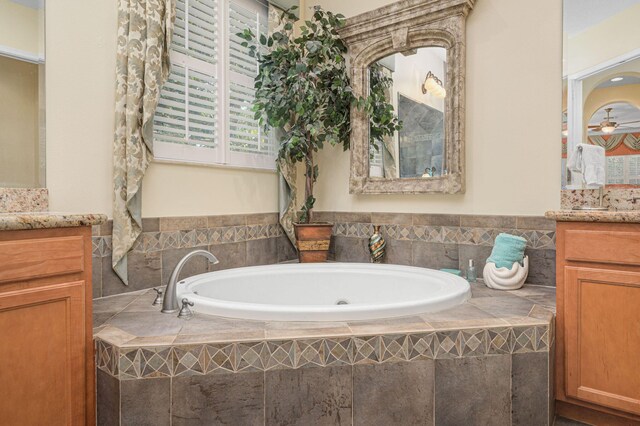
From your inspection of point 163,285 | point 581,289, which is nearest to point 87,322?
point 163,285

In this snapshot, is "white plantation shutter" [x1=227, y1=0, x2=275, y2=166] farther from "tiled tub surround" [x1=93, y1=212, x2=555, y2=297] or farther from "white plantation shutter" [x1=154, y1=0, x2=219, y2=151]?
"tiled tub surround" [x1=93, y1=212, x2=555, y2=297]

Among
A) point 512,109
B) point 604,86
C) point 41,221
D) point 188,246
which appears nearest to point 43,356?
point 41,221

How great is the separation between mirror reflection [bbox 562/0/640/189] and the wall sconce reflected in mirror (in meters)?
0.66

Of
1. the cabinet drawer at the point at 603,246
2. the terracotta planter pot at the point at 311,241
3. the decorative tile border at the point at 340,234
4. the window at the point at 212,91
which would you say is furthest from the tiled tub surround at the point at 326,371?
the terracotta planter pot at the point at 311,241

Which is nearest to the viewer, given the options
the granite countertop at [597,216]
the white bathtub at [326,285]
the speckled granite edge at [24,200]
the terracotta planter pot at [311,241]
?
the granite countertop at [597,216]

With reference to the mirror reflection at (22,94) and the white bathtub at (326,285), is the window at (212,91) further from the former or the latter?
the white bathtub at (326,285)

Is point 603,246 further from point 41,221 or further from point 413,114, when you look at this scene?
point 41,221

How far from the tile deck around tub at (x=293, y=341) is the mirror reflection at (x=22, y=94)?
717 millimetres

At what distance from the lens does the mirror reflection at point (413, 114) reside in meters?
2.54

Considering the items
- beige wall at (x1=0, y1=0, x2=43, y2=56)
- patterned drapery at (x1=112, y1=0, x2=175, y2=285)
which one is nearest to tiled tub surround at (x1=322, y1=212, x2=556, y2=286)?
patterned drapery at (x1=112, y1=0, x2=175, y2=285)

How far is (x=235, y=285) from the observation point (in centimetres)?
223

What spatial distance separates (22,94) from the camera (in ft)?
5.56

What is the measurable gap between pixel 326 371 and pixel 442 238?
149cm

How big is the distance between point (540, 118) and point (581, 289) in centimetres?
103
